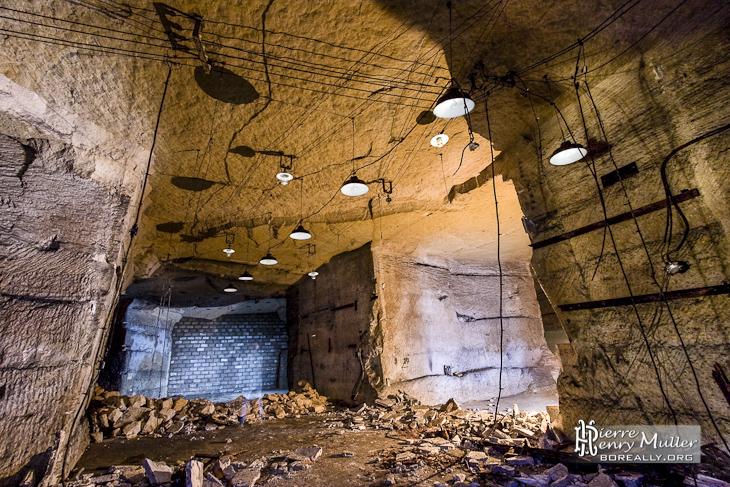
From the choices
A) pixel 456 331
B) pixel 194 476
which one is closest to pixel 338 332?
pixel 456 331

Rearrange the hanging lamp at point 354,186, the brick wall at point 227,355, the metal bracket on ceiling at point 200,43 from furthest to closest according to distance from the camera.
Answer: the brick wall at point 227,355, the hanging lamp at point 354,186, the metal bracket on ceiling at point 200,43

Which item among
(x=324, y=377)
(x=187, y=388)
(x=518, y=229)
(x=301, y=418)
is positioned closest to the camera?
(x=301, y=418)

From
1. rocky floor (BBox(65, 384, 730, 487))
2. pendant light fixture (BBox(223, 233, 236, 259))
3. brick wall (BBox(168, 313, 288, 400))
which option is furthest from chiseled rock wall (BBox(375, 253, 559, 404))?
brick wall (BBox(168, 313, 288, 400))

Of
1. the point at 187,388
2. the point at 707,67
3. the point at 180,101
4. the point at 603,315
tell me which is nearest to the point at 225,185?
the point at 180,101

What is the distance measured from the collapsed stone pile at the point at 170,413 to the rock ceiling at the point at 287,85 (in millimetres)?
3106

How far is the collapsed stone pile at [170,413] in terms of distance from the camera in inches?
208

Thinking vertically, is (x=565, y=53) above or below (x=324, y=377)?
above

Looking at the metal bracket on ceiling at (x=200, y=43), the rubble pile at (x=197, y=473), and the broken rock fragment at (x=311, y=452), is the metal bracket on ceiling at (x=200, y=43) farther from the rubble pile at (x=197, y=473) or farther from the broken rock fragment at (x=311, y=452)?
the broken rock fragment at (x=311, y=452)

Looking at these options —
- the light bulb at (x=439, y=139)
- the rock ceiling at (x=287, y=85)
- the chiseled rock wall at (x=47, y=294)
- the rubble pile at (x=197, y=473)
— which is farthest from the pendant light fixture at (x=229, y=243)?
the light bulb at (x=439, y=139)

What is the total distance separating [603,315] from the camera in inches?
128

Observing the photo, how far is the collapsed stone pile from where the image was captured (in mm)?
5273

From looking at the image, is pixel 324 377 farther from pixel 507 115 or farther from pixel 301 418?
pixel 507 115

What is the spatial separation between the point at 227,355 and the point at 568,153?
13.0 meters

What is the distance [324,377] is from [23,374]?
593 centimetres
